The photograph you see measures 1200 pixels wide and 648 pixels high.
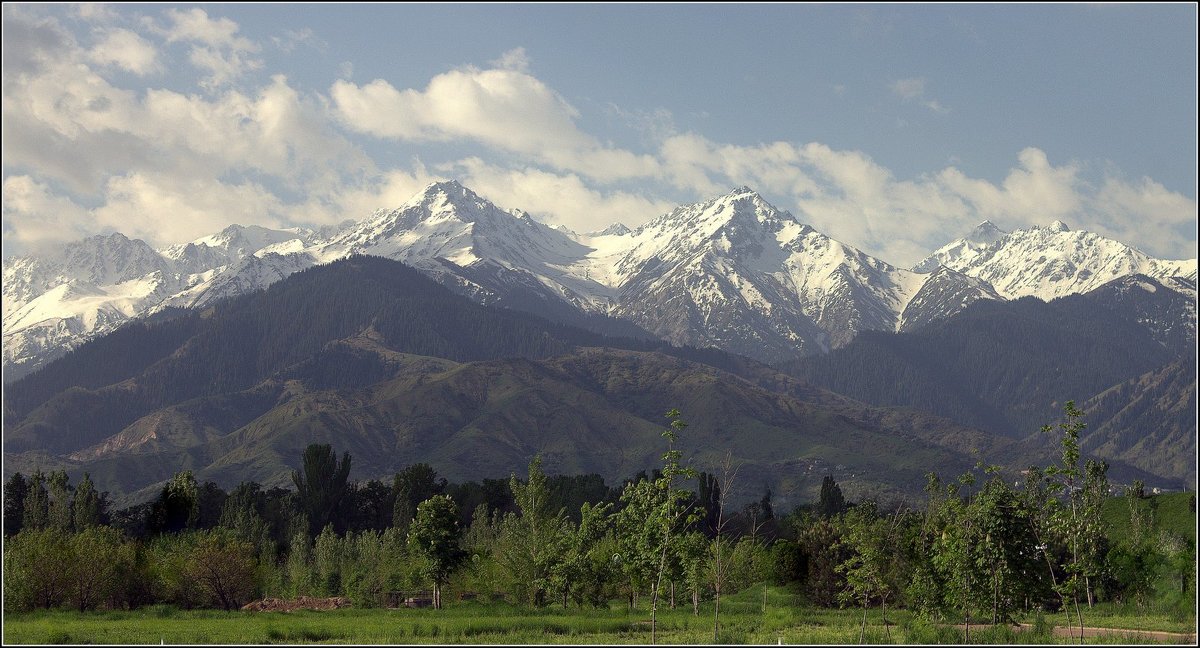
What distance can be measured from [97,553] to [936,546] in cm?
6592

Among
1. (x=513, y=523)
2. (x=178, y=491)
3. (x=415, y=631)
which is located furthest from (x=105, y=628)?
(x=178, y=491)

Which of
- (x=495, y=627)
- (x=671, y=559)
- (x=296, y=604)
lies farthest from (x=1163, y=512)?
(x=495, y=627)

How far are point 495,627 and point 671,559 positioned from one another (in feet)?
50.7

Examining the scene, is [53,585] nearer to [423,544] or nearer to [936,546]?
[423,544]

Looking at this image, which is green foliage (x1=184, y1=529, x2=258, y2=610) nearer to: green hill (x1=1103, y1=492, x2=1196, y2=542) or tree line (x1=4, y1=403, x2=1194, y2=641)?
tree line (x1=4, y1=403, x2=1194, y2=641)

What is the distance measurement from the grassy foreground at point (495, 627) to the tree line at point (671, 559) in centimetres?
230

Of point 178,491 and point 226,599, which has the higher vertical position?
point 178,491

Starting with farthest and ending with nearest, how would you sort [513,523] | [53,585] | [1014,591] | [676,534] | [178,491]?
[178,491] → [513,523] → [53,585] → [676,534] → [1014,591]

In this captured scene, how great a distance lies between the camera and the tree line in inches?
2640

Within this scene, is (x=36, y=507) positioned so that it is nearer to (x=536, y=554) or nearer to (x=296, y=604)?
(x=296, y=604)

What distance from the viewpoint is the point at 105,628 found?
246 feet

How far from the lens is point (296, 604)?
351 feet

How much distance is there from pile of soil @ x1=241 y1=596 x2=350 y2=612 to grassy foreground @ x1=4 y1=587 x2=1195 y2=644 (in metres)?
7.76

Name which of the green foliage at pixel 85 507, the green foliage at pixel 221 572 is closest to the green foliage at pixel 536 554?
the green foliage at pixel 221 572
